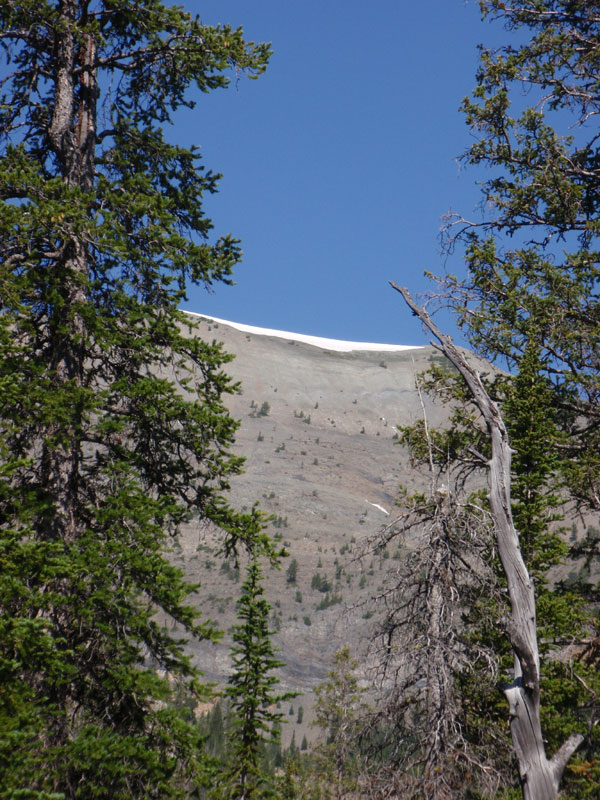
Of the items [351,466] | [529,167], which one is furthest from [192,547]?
[529,167]

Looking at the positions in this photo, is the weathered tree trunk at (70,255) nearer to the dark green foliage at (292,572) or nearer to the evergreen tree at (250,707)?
the evergreen tree at (250,707)

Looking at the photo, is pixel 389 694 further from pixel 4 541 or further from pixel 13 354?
pixel 13 354

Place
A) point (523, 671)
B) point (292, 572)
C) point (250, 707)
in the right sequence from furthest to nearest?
1. point (292, 572)
2. point (250, 707)
3. point (523, 671)

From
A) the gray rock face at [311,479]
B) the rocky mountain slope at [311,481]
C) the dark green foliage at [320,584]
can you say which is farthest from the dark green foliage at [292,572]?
the dark green foliage at [320,584]

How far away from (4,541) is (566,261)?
12.9 meters

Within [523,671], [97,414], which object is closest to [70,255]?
[97,414]

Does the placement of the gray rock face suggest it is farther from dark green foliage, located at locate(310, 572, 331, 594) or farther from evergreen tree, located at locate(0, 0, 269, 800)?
evergreen tree, located at locate(0, 0, 269, 800)

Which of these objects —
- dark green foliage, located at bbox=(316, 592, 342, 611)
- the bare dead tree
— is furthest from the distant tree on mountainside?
dark green foliage, located at bbox=(316, 592, 342, 611)

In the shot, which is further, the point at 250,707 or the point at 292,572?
the point at 292,572

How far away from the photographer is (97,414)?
10.0 metres

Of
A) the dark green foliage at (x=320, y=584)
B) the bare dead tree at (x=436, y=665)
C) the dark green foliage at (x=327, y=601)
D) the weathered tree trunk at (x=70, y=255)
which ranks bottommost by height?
the dark green foliage at (x=327, y=601)

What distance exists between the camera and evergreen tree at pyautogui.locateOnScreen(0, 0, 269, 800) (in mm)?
7938

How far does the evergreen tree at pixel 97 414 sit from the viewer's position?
26.0 feet

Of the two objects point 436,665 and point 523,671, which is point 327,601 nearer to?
point 436,665
